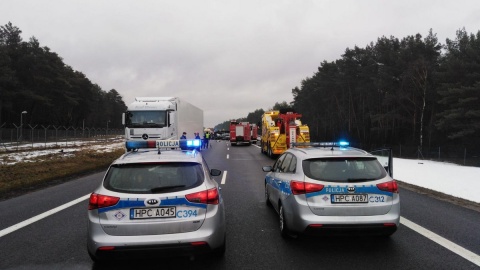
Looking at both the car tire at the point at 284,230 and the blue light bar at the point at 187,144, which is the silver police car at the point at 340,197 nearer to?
the car tire at the point at 284,230

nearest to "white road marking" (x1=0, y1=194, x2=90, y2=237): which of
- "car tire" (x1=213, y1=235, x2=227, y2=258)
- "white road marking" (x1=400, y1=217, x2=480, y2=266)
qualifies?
"car tire" (x1=213, y1=235, x2=227, y2=258)

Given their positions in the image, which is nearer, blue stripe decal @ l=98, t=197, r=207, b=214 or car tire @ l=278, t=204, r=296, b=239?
blue stripe decal @ l=98, t=197, r=207, b=214

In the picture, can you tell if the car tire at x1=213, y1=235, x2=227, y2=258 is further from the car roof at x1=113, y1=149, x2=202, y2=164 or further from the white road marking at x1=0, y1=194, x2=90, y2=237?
the white road marking at x1=0, y1=194, x2=90, y2=237

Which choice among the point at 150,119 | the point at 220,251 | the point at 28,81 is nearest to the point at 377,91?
the point at 150,119

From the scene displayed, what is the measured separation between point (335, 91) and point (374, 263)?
67.6 meters

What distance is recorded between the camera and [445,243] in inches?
219

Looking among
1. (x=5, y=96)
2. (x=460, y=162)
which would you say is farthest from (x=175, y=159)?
(x=5, y=96)

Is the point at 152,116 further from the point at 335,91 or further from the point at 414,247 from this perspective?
the point at 335,91

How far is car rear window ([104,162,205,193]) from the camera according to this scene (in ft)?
14.7

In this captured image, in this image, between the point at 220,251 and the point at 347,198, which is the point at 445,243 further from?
the point at 220,251

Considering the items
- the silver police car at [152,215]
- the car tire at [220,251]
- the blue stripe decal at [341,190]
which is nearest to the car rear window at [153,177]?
the silver police car at [152,215]

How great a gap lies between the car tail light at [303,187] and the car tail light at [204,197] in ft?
4.37

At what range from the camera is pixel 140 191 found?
14.5 feet

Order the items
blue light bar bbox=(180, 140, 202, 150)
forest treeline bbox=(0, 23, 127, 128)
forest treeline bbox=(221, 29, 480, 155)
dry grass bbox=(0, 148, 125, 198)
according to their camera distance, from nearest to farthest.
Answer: blue light bar bbox=(180, 140, 202, 150) → dry grass bbox=(0, 148, 125, 198) → forest treeline bbox=(221, 29, 480, 155) → forest treeline bbox=(0, 23, 127, 128)
